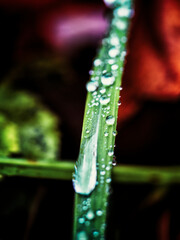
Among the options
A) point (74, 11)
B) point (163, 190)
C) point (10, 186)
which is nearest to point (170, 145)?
point (163, 190)

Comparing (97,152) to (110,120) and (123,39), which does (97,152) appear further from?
(123,39)

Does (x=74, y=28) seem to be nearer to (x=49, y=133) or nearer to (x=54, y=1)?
(x=54, y=1)

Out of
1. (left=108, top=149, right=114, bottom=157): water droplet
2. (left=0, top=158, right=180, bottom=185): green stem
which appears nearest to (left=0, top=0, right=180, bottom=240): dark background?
(left=0, top=158, right=180, bottom=185): green stem

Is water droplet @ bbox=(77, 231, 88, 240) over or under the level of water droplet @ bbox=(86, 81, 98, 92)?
under

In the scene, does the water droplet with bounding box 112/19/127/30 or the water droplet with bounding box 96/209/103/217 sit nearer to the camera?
the water droplet with bounding box 96/209/103/217

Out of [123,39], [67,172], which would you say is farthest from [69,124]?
[123,39]

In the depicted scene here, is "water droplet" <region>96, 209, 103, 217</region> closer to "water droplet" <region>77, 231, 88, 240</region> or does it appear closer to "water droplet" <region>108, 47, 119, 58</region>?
"water droplet" <region>77, 231, 88, 240</region>

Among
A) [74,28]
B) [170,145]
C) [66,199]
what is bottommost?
[66,199]

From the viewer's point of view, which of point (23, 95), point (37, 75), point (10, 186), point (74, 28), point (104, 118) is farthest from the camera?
point (74, 28)
